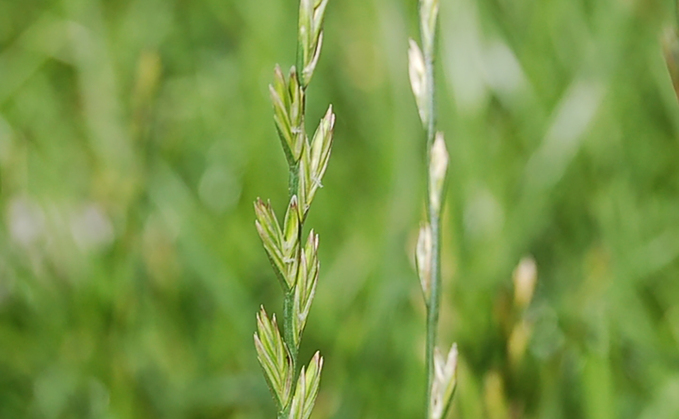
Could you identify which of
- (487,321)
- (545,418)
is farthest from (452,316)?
(545,418)

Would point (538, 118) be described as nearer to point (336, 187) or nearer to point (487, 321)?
point (336, 187)

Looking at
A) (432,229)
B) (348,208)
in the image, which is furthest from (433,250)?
(348,208)

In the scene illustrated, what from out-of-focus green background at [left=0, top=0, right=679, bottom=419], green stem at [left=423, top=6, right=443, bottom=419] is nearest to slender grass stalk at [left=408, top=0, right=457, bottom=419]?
green stem at [left=423, top=6, right=443, bottom=419]

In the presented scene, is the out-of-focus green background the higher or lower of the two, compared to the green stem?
higher

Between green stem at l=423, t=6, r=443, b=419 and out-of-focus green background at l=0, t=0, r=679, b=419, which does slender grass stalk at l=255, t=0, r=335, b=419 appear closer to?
green stem at l=423, t=6, r=443, b=419

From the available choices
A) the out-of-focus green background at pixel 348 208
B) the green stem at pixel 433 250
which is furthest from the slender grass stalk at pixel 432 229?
the out-of-focus green background at pixel 348 208

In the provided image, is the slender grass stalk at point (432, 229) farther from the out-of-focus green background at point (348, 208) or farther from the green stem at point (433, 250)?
the out-of-focus green background at point (348, 208)
